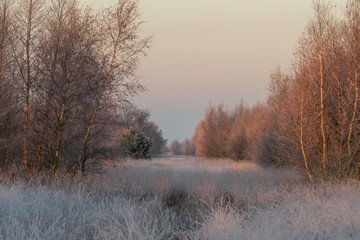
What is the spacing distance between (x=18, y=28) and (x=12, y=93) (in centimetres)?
210

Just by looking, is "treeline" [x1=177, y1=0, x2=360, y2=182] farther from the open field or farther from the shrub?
the shrub

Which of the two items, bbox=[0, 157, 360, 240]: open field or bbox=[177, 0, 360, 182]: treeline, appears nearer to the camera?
bbox=[0, 157, 360, 240]: open field

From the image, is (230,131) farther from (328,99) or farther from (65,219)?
(65,219)

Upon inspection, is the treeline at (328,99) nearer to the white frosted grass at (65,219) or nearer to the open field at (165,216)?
the open field at (165,216)

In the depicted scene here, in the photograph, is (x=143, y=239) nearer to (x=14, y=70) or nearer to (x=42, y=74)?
(x=42, y=74)

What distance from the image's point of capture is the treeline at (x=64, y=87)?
30.2ft

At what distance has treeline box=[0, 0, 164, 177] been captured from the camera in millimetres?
9219

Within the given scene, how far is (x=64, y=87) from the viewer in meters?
9.25

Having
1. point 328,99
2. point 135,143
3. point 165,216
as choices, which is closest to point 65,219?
point 165,216

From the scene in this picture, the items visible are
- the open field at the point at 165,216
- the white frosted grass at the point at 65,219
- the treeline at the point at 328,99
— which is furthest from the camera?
the treeline at the point at 328,99

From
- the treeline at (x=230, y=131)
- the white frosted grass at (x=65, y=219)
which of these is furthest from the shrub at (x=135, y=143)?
the white frosted grass at (x=65, y=219)

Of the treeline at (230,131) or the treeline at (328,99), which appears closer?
the treeline at (328,99)

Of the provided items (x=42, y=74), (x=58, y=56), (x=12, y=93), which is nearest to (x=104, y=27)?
(x=58, y=56)

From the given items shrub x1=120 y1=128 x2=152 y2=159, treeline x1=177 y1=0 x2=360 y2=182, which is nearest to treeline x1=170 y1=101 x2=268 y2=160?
shrub x1=120 y1=128 x2=152 y2=159
